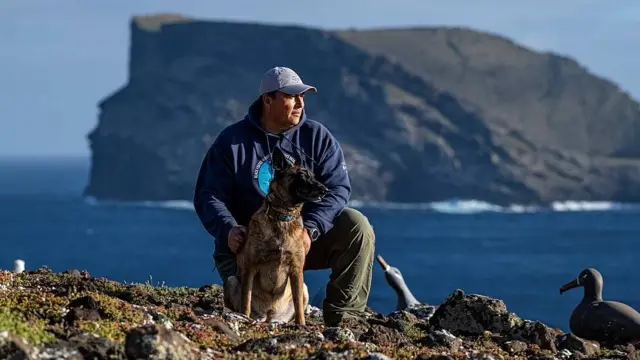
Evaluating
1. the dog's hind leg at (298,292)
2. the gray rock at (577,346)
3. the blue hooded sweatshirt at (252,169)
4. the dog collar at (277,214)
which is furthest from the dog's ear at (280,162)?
the gray rock at (577,346)

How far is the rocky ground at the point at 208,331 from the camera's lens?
751 centimetres

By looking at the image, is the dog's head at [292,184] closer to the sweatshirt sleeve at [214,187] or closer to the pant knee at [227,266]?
→ the sweatshirt sleeve at [214,187]

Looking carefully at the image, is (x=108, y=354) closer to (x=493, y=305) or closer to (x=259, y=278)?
(x=259, y=278)

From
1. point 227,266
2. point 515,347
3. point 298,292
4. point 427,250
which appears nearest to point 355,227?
point 298,292

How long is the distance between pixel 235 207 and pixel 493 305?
10.2 feet

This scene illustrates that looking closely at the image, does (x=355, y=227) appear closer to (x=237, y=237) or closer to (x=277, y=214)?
(x=237, y=237)

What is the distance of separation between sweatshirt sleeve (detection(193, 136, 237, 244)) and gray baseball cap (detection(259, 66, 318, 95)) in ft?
2.22

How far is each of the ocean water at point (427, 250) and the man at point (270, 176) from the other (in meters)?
59.1

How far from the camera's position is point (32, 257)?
382 ft

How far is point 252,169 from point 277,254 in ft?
3.99

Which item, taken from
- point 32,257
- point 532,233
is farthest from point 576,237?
point 32,257

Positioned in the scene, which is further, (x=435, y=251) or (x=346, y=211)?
(x=435, y=251)

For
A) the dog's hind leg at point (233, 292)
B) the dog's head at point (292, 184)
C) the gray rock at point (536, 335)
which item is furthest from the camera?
the gray rock at point (536, 335)

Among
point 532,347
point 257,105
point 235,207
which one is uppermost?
point 257,105
